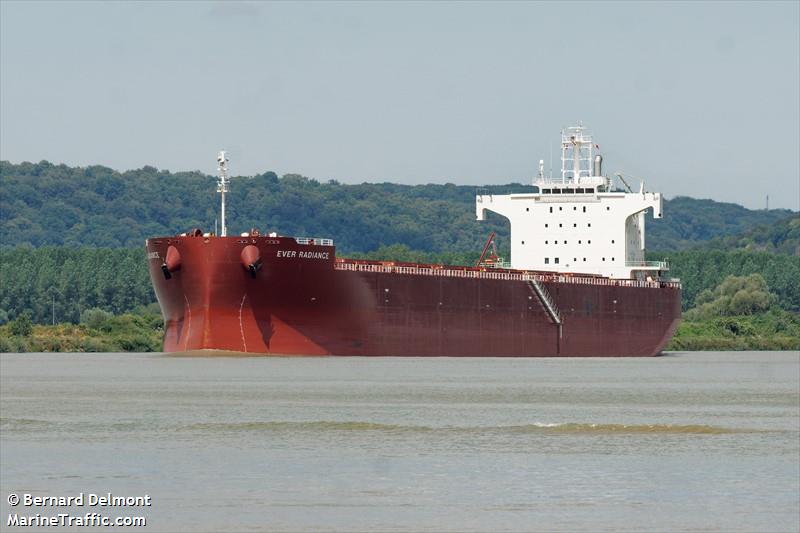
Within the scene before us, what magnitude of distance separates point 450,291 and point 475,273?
2.06m

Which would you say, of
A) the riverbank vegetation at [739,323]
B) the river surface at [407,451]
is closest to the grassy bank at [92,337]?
the river surface at [407,451]

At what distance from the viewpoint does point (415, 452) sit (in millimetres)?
28438

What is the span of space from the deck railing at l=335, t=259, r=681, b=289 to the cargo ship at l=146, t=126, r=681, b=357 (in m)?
0.08

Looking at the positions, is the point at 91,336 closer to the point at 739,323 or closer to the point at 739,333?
the point at 739,333

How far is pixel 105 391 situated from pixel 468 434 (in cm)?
1442

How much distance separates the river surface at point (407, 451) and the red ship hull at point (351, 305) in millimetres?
4793

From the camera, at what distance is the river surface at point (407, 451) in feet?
72.4

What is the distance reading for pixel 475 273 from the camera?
6181cm

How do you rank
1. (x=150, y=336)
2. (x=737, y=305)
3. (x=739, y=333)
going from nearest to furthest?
(x=150, y=336) < (x=739, y=333) < (x=737, y=305)

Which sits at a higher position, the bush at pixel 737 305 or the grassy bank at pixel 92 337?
A: the bush at pixel 737 305

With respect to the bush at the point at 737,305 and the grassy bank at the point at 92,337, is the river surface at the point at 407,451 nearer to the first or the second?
the grassy bank at the point at 92,337

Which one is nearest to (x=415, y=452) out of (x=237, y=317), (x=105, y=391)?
(x=105, y=391)

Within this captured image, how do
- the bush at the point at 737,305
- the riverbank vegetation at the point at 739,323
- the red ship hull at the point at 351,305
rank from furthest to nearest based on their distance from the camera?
the bush at the point at 737,305
the riverbank vegetation at the point at 739,323
the red ship hull at the point at 351,305

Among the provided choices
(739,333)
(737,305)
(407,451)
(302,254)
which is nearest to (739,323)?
(739,333)
